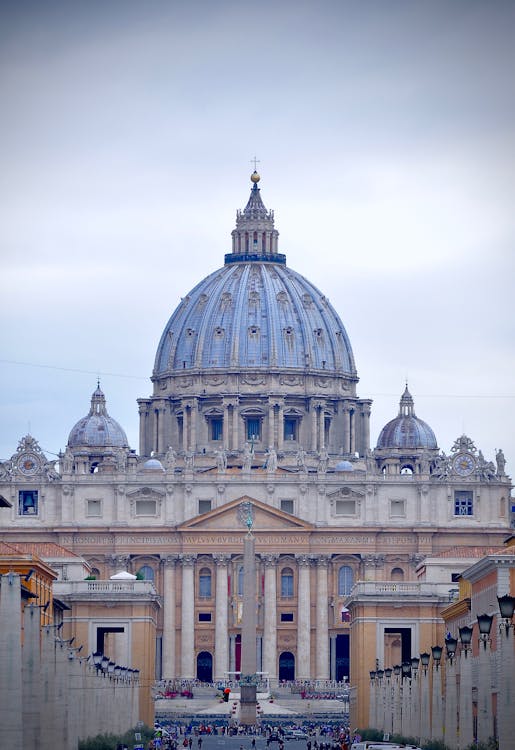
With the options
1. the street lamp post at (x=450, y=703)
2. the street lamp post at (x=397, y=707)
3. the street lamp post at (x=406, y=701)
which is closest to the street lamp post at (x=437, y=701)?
the street lamp post at (x=450, y=703)

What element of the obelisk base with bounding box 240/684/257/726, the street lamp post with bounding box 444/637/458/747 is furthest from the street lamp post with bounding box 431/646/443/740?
the obelisk base with bounding box 240/684/257/726

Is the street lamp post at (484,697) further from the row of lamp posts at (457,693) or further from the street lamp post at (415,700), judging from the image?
the street lamp post at (415,700)

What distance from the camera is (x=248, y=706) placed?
164m

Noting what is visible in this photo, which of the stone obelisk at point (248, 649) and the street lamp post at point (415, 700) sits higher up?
the stone obelisk at point (248, 649)

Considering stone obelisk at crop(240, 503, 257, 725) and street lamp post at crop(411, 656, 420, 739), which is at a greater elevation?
stone obelisk at crop(240, 503, 257, 725)

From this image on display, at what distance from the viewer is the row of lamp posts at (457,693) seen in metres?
74.1

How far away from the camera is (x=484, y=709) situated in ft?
273

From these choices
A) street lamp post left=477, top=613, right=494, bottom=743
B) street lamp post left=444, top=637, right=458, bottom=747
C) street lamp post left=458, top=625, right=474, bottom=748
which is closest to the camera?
street lamp post left=477, top=613, right=494, bottom=743

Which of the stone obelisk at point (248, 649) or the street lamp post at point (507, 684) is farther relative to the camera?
the stone obelisk at point (248, 649)

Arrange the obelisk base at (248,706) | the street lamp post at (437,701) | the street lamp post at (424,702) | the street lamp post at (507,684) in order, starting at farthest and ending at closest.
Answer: the obelisk base at (248,706)
the street lamp post at (424,702)
the street lamp post at (437,701)
the street lamp post at (507,684)

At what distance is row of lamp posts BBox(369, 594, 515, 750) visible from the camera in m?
74.1

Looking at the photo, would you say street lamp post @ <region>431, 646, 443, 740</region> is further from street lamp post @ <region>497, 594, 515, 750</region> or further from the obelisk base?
the obelisk base

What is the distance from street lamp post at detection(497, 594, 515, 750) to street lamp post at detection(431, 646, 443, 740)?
2027 cm

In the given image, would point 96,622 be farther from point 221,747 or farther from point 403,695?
point 403,695
